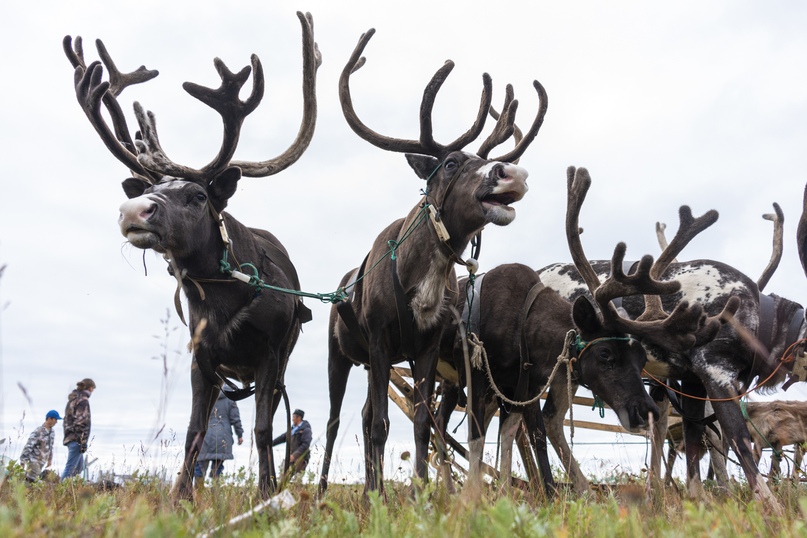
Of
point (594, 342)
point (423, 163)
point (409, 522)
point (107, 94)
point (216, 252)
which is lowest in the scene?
point (409, 522)

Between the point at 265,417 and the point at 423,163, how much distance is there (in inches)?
101

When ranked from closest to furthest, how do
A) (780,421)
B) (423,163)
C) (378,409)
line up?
(378,409), (423,163), (780,421)

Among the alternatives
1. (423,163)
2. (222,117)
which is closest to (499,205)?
(423,163)

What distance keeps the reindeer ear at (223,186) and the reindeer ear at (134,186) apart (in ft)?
1.94

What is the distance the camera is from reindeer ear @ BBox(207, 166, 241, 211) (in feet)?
19.0

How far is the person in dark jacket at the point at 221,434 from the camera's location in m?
9.83

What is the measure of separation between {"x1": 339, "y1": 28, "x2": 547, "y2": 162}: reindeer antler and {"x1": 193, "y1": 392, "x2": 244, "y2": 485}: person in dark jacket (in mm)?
5036

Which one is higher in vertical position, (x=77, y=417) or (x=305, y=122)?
(x=305, y=122)

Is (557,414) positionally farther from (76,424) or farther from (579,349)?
(76,424)

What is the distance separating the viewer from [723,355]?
6.54m

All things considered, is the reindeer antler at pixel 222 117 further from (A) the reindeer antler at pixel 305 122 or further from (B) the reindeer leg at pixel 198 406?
(B) the reindeer leg at pixel 198 406

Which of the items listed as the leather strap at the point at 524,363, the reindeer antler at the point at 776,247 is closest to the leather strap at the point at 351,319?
the leather strap at the point at 524,363

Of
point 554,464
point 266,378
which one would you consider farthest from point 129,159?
point 554,464

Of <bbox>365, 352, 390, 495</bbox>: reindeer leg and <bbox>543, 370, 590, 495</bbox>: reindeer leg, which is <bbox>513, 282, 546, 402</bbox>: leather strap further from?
<bbox>365, 352, 390, 495</bbox>: reindeer leg
